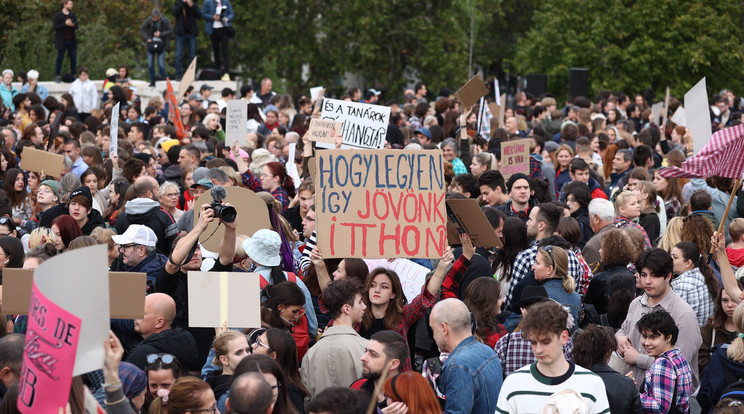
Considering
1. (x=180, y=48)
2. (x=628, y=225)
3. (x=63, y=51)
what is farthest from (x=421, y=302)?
(x=63, y=51)

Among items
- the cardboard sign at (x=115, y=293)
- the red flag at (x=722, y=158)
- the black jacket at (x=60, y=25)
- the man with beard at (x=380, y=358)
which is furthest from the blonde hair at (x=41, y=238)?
the black jacket at (x=60, y=25)

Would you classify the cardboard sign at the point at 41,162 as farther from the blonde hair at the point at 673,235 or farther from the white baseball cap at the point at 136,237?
the blonde hair at the point at 673,235

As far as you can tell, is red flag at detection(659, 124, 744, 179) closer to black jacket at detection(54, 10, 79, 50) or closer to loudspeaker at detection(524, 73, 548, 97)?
black jacket at detection(54, 10, 79, 50)

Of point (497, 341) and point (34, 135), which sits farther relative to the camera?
point (34, 135)

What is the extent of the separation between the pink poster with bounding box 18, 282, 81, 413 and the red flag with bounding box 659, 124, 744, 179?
195 inches

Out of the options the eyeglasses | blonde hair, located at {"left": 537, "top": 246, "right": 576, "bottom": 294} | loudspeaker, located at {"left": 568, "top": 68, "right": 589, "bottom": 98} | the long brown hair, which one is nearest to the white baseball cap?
the long brown hair

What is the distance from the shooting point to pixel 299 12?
1398 inches

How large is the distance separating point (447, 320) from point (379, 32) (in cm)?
3085

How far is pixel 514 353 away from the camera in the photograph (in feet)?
20.4

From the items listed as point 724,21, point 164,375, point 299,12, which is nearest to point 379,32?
point 299,12

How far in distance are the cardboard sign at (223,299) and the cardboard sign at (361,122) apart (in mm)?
5343

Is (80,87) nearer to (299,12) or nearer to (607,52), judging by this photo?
(299,12)

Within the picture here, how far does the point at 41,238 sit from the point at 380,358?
414cm

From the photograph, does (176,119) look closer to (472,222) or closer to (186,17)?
(186,17)
